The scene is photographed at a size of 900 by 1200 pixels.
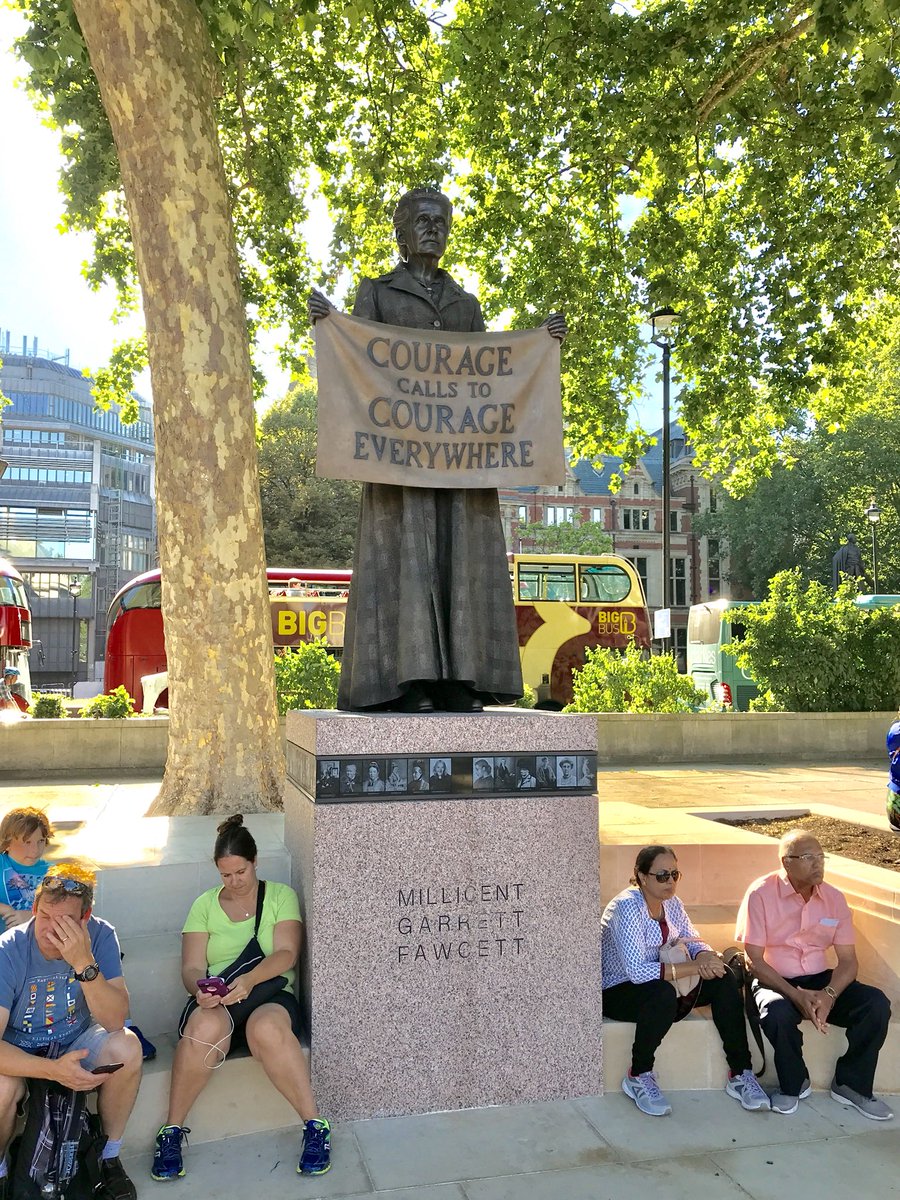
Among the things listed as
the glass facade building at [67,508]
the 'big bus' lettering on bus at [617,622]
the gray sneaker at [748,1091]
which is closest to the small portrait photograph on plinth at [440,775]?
the gray sneaker at [748,1091]

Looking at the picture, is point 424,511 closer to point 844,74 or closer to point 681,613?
point 844,74

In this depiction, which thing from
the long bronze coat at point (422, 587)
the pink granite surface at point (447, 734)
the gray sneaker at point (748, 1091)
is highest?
the long bronze coat at point (422, 587)

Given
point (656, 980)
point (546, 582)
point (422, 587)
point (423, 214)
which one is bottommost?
point (656, 980)

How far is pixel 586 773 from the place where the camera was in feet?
12.8

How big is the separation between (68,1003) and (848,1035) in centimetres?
301

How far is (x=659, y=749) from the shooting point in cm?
1409

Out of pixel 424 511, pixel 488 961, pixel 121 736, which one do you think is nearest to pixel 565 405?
pixel 121 736

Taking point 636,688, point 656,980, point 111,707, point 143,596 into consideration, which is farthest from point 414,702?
point 143,596

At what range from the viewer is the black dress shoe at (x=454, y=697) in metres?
4.24

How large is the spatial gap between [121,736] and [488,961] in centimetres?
940

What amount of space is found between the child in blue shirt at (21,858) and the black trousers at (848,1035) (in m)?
3.01

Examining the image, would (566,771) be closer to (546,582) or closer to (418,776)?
(418,776)

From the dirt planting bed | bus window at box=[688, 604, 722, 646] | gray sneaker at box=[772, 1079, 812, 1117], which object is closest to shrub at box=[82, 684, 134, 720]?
the dirt planting bed

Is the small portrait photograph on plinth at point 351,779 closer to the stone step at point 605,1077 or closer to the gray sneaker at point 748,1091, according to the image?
the stone step at point 605,1077
